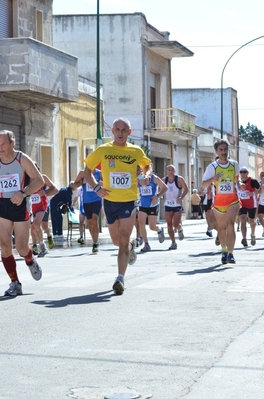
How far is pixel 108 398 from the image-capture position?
545cm

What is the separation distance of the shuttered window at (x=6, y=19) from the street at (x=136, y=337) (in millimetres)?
16195

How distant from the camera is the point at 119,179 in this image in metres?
11.1

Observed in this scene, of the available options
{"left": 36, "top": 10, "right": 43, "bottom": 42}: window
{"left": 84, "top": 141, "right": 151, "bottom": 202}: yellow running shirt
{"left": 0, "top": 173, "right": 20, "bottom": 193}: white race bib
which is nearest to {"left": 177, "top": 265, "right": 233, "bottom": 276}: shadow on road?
{"left": 84, "top": 141, "right": 151, "bottom": 202}: yellow running shirt

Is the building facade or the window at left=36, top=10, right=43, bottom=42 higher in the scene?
the window at left=36, top=10, right=43, bottom=42

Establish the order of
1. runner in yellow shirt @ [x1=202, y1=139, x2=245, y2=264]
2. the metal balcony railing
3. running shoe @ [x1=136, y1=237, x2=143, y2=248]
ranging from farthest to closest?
the metal balcony railing → running shoe @ [x1=136, y1=237, x2=143, y2=248] → runner in yellow shirt @ [x1=202, y1=139, x2=245, y2=264]

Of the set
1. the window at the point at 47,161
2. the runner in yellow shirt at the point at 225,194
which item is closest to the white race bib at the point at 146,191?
the runner in yellow shirt at the point at 225,194

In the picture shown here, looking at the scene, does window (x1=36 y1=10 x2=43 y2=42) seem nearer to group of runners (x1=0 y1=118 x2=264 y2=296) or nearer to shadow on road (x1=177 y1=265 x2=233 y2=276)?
shadow on road (x1=177 y1=265 x2=233 y2=276)

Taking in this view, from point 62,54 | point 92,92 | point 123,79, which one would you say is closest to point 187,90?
point 123,79

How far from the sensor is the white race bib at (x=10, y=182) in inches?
413

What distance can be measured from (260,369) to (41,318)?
291 cm

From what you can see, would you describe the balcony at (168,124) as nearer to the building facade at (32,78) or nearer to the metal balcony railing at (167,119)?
the metal balcony railing at (167,119)

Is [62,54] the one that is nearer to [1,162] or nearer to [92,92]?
[92,92]

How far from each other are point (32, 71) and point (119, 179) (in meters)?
16.2

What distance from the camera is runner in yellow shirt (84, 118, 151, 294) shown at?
1102 centimetres
